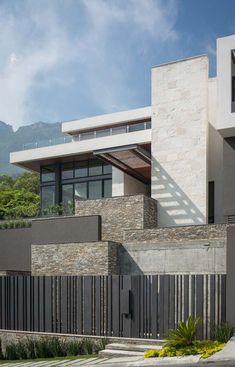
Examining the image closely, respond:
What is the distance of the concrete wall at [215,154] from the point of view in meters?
24.5

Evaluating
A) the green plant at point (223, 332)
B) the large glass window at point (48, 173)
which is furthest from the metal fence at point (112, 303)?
the large glass window at point (48, 173)

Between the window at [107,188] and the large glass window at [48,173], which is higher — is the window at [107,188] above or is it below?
below

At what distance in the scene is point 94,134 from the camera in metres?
29.7

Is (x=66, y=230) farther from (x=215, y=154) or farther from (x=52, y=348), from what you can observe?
(x=215, y=154)

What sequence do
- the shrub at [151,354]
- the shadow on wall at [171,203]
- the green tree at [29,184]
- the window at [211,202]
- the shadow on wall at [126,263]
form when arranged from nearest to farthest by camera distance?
the shrub at [151,354]
the shadow on wall at [126,263]
the shadow on wall at [171,203]
the window at [211,202]
the green tree at [29,184]

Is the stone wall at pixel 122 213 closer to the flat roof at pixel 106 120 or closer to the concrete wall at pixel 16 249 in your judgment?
the concrete wall at pixel 16 249

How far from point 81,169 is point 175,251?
12.6 metres

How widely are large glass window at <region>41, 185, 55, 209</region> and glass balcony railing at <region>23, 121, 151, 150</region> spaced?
2.75 metres

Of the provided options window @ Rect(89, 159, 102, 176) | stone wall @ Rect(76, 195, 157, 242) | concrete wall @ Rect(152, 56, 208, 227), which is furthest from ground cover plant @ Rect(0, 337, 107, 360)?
window @ Rect(89, 159, 102, 176)

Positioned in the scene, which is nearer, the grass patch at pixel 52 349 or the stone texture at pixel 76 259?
the grass patch at pixel 52 349

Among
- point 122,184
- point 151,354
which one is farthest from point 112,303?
point 122,184

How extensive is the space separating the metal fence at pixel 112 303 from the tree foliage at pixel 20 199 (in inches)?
381

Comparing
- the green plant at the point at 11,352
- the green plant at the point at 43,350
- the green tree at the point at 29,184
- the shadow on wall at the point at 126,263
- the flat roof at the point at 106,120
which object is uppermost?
the flat roof at the point at 106,120

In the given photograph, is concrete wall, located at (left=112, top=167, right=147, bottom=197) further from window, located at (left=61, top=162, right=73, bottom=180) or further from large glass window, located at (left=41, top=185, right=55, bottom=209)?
large glass window, located at (left=41, top=185, right=55, bottom=209)
